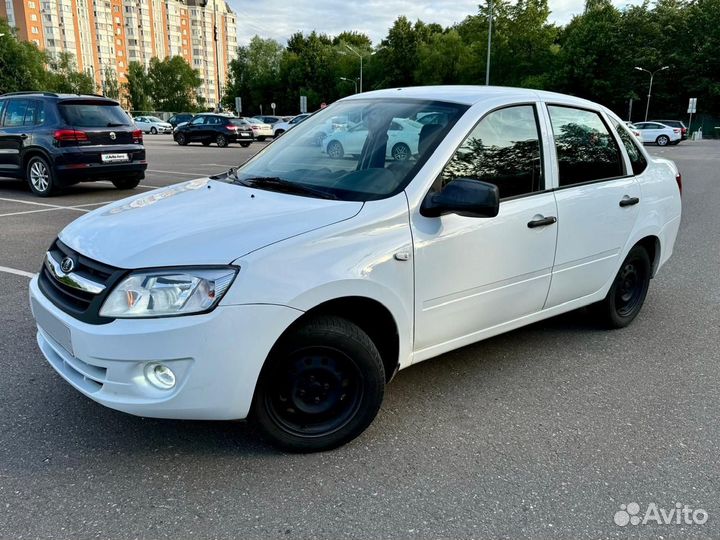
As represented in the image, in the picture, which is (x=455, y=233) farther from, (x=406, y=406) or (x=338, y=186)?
(x=406, y=406)

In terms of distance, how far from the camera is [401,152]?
3236 millimetres

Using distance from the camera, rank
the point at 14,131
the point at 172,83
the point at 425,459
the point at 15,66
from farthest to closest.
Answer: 1. the point at 172,83
2. the point at 15,66
3. the point at 14,131
4. the point at 425,459

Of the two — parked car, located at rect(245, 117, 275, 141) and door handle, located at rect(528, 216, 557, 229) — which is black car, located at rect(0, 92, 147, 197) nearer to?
door handle, located at rect(528, 216, 557, 229)

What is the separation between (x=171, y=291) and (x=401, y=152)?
1.47 metres

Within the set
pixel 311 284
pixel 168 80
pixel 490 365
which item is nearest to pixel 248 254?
pixel 311 284

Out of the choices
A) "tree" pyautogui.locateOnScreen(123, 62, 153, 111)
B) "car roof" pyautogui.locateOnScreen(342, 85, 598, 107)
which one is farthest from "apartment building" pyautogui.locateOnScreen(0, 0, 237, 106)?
"car roof" pyautogui.locateOnScreen(342, 85, 598, 107)

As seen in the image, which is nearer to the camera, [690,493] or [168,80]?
[690,493]

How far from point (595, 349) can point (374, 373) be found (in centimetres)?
207

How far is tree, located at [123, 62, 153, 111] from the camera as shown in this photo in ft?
312

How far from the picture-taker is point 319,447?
279 cm

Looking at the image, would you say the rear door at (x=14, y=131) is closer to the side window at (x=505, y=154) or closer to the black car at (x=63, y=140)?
the black car at (x=63, y=140)

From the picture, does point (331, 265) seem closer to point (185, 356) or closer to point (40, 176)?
point (185, 356)

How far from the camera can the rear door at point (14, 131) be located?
34.1 feet

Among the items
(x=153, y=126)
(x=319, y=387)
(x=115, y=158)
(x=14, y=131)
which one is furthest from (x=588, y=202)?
(x=153, y=126)
